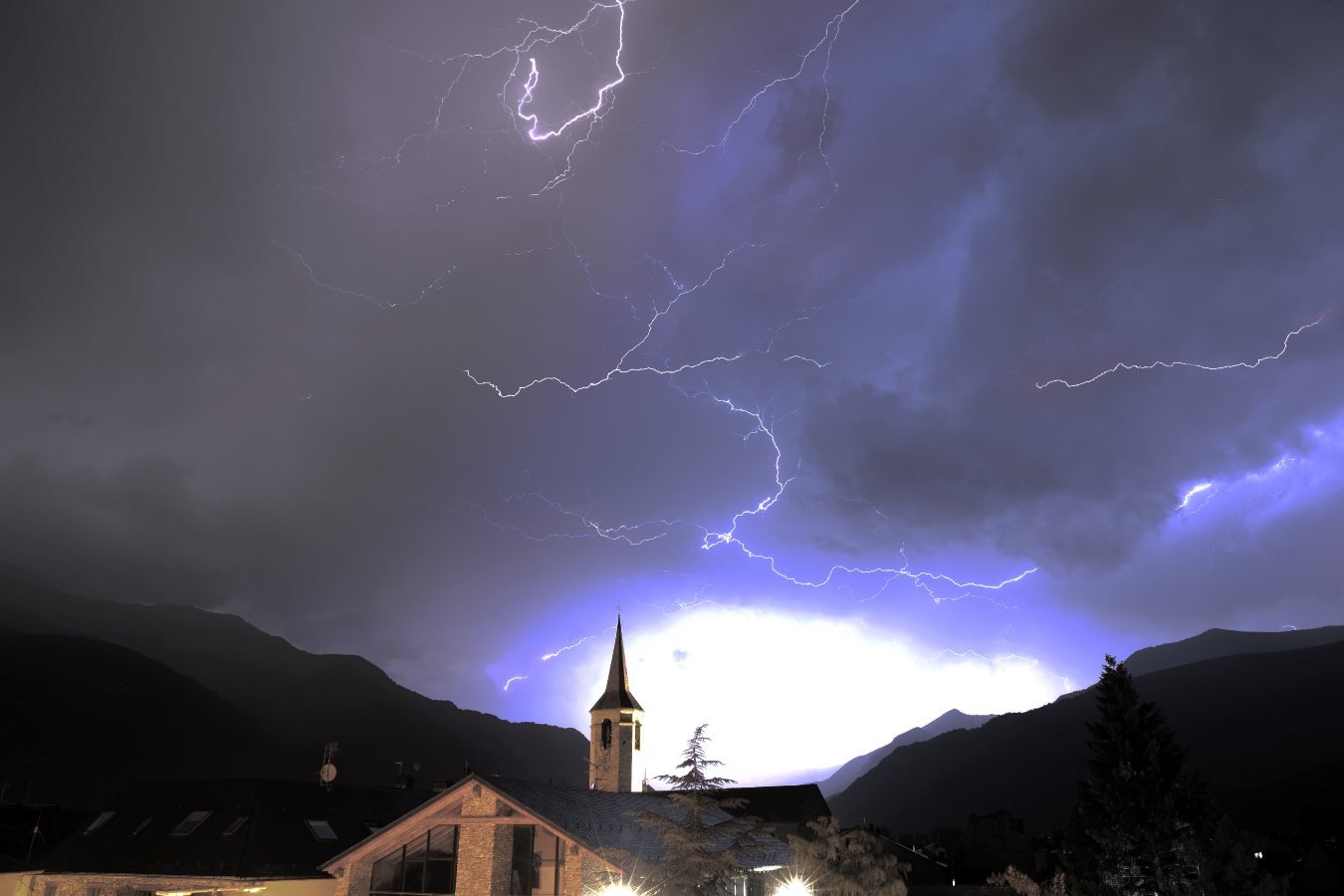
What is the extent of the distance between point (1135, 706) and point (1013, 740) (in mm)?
Answer: 134373

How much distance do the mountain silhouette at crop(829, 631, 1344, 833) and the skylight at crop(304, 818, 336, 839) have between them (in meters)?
92.1

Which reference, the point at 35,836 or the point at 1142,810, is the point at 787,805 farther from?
the point at 35,836

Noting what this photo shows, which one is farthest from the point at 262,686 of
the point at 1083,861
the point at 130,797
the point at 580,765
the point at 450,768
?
the point at 1083,861

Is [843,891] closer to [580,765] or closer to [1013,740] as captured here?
[1013,740]

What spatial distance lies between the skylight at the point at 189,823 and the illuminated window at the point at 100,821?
3853mm

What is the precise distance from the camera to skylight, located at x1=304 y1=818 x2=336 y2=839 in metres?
27.5

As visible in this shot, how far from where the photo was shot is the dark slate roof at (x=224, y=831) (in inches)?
992

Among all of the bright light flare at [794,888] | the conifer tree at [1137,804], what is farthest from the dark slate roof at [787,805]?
the bright light flare at [794,888]

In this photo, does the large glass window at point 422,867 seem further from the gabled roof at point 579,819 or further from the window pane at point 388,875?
the gabled roof at point 579,819

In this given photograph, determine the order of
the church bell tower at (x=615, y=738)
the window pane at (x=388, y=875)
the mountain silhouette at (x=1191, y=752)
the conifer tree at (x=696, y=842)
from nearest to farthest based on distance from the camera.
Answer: the conifer tree at (x=696, y=842), the window pane at (x=388, y=875), the church bell tower at (x=615, y=738), the mountain silhouette at (x=1191, y=752)

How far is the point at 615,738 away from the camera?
54938 mm

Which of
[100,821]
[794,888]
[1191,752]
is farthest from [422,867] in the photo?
[1191,752]

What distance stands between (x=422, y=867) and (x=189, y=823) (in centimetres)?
1092

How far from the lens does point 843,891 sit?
2539cm
